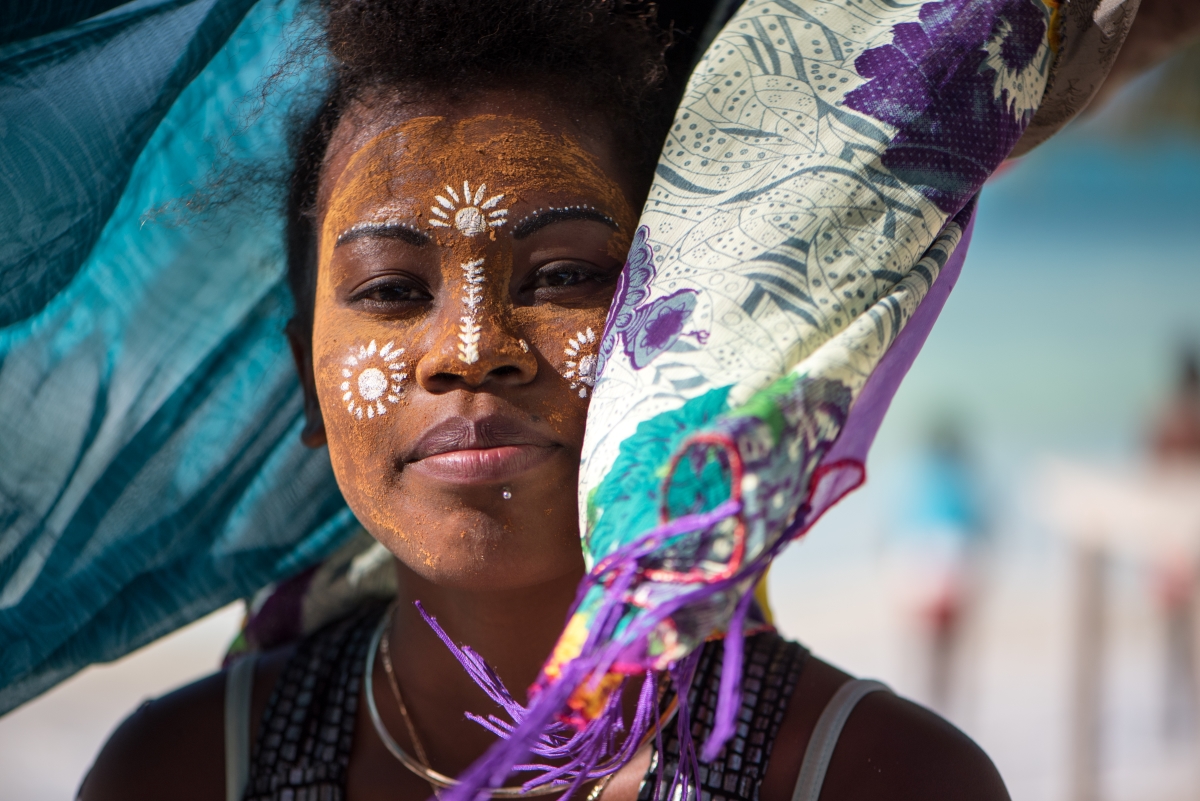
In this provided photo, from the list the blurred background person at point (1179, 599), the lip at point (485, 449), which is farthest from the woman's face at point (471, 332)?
the blurred background person at point (1179, 599)

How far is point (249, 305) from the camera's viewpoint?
172cm

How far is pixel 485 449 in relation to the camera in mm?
1221

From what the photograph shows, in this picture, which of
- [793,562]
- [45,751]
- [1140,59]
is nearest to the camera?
[1140,59]

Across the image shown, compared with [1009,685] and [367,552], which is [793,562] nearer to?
[1009,685]

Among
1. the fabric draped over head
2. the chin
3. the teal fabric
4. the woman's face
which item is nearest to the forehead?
the woman's face

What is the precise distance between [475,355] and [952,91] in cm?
61

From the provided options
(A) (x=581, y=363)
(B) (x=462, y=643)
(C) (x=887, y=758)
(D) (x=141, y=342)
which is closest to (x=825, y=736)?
(C) (x=887, y=758)

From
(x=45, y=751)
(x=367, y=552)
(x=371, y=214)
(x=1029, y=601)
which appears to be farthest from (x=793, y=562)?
(x=371, y=214)

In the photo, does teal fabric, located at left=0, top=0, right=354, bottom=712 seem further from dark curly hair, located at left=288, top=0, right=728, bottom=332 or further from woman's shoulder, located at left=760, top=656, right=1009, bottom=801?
woman's shoulder, located at left=760, top=656, right=1009, bottom=801

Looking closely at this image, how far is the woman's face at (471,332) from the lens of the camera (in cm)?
122

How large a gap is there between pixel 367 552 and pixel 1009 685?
502 cm

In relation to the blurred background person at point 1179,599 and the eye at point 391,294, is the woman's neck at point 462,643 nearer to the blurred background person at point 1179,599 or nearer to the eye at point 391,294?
the eye at point 391,294

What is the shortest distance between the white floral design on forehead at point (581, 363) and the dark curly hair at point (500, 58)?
0.94 ft

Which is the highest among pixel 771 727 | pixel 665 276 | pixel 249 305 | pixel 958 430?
pixel 665 276
